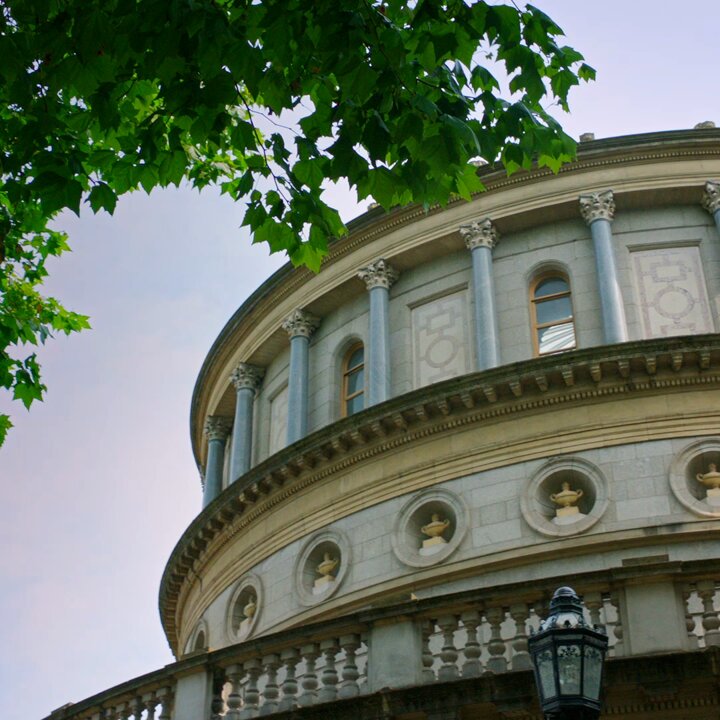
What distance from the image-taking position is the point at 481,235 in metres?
29.8

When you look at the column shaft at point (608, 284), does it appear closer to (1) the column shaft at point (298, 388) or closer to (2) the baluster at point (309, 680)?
(1) the column shaft at point (298, 388)

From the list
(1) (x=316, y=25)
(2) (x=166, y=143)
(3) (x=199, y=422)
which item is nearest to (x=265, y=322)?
(3) (x=199, y=422)

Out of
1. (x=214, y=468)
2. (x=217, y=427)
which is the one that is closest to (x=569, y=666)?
(x=214, y=468)

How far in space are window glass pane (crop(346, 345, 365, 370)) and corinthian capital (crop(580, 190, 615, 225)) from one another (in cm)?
647

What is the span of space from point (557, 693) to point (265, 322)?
2538cm

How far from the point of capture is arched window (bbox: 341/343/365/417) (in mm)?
30953

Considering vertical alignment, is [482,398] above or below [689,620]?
above

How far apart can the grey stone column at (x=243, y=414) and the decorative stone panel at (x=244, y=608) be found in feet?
14.1

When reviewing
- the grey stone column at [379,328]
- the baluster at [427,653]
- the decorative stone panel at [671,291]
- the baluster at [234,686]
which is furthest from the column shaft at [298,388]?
the baluster at [427,653]

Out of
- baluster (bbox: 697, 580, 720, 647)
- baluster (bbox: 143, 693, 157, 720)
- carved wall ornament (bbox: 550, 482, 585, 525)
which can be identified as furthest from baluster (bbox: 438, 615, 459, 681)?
carved wall ornament (bbox: 550, 482, 585, 525)

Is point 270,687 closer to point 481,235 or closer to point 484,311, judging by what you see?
point 484,311

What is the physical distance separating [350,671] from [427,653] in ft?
3.48

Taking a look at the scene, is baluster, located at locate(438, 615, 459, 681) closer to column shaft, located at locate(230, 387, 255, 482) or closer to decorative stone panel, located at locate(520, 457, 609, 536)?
decorative stone panel, located at locate(520, 457, 609, 536)

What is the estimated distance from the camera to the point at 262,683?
18.5m
